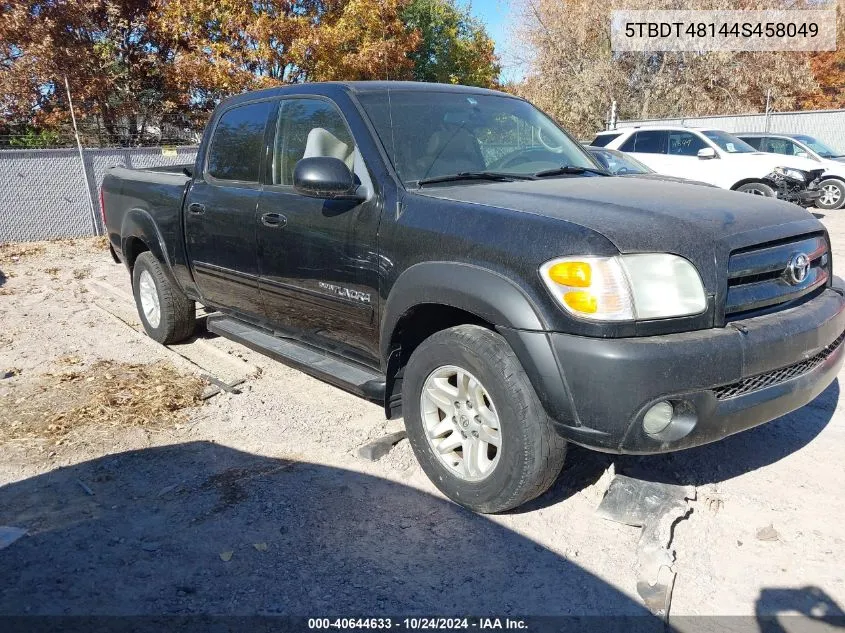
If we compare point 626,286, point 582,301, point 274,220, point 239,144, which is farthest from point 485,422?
point 239,144

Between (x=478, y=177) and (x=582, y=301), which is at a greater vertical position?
(x=478, y=177)

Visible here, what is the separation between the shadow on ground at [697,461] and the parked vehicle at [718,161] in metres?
9.67

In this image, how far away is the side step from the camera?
356 centimetres

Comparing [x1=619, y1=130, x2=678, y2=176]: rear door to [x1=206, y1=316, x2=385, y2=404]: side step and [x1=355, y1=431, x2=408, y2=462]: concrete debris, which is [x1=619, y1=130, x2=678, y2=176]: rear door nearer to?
[x1=206, y1=316, x2=385, y2=404]: side step

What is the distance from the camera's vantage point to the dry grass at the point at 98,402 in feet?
13.7

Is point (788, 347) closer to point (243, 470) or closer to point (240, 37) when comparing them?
point (243, 470)

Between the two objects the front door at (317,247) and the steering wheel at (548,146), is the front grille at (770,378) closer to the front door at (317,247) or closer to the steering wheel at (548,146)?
the front door at (317,247)

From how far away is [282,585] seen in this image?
8.73 ft

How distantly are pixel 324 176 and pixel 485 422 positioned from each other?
138 cm

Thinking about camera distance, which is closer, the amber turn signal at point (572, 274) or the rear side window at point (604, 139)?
the amber turn signal at point (572, 274)

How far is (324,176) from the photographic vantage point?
10.8 ft

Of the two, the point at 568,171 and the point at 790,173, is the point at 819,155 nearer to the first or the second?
the point at 790,173

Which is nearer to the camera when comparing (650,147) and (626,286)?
(626,286)

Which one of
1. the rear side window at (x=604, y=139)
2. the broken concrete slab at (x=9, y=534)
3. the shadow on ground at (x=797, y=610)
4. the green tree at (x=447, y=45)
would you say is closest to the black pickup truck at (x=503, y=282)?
the shadow on ground at (x=797, y=610)
